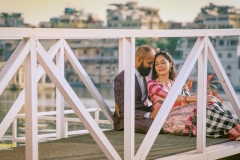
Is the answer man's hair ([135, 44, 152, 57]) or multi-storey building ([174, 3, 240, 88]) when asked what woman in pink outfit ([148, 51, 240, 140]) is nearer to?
man's hair ([135, 44, 152, 57])

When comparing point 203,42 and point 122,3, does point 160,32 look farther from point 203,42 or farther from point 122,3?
point 122,3

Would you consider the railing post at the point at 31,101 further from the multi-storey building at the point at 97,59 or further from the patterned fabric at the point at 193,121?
the multi-storey building at the point at 97,59

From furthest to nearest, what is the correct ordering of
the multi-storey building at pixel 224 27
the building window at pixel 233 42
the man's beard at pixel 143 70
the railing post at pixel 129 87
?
the building window at pixel 233 42, the multi-storey building at pixel 224 27, the man's beard at pixel 143 70, the railing post at pixel 129 87

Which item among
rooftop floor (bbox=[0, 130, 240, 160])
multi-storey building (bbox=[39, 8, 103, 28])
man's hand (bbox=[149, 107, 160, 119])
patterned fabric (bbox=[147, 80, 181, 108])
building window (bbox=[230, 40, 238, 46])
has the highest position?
patterned fabric (bbox=[147, 80, 181, 108])

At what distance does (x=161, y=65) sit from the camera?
5930mm

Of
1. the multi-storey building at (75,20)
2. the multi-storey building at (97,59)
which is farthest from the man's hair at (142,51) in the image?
the multi-storey building at (97,59)

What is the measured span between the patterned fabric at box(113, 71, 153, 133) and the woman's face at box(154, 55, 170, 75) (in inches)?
8.3

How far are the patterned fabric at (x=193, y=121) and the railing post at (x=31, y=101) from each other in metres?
2.34

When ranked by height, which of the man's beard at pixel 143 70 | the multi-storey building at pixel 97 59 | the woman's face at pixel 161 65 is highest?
the woman's face at pixel 161 65

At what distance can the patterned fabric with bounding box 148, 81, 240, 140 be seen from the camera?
5855 mm

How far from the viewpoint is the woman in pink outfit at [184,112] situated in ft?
19.2

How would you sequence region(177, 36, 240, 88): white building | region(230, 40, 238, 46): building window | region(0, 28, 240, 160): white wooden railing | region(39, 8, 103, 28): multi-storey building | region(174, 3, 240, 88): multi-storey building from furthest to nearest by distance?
region(230, 40, 238, 46): building window < region(174, 3, 240, 88): multi-storey building < region(177, 36, 240, 88): white building < region(39, 8, 103, 28): multi-storey building < region(0, 28, 240, 160): white wooden railing

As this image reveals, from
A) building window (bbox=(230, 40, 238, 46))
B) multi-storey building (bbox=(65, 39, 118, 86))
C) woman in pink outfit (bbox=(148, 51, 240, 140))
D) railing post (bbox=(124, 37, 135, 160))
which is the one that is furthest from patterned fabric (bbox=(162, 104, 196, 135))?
building window (bbox=(230, 40, 238, 46))

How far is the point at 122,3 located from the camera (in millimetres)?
67625
